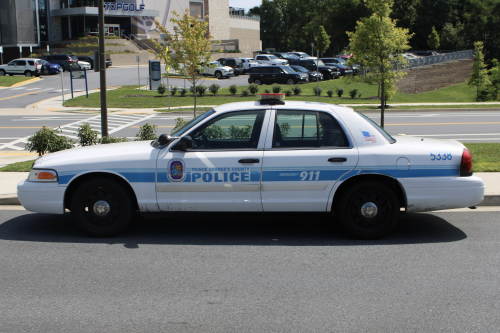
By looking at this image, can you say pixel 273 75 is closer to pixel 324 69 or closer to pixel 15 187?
pixel 324 69

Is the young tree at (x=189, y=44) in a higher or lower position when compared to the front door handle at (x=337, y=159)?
higher

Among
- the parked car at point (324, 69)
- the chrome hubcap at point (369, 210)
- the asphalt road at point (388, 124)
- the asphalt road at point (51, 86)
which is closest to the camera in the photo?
the chrome hubcap at point (369, 210)

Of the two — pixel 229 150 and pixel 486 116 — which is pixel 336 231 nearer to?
pixel 229 150

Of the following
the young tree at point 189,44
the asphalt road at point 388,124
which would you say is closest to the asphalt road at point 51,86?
the asphalt road at point 388,124

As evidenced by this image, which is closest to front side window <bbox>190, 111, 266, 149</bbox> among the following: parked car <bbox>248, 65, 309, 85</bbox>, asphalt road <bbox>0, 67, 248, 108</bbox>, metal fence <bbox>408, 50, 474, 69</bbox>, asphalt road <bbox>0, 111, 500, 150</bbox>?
asphalt road <bbox>0, 111, 500, 150</bbox>

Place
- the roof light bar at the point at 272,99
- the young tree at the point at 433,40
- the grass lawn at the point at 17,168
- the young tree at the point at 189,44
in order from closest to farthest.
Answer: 1. the roof light bar at the point at 272,99
2. the grass lawn at the point at 17,168
3. the young tree at the point at 189,44
4. the young tree at the point at 433,40

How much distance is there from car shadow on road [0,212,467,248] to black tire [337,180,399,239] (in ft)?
0.48

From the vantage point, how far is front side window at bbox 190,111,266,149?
19.5 feet

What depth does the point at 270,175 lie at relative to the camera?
19.0ft

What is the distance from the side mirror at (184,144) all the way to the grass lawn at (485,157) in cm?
592

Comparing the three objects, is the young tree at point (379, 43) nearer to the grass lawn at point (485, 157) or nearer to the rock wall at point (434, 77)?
the grass lawn at point (485, 157)

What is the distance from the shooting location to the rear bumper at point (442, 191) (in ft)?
19.0

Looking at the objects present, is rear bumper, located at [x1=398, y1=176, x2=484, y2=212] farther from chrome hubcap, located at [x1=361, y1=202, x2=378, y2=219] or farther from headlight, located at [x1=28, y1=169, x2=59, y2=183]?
headlight, located at [x1=28, y1=169, x2=59, y2=183]

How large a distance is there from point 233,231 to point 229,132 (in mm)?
1275
